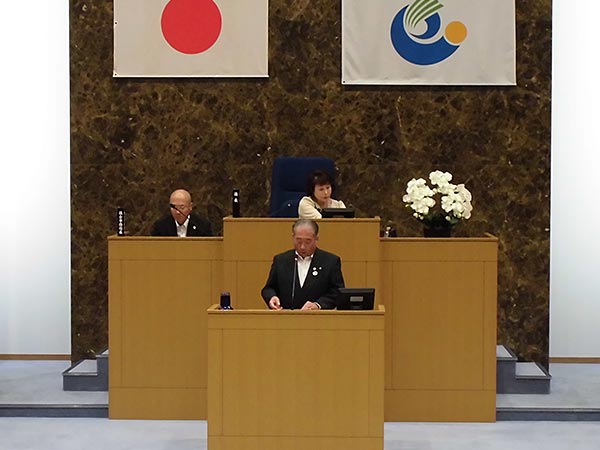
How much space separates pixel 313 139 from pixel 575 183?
2.28 meters

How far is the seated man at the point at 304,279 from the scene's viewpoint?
6836 mm

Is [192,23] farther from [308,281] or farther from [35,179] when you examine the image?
[308,281]

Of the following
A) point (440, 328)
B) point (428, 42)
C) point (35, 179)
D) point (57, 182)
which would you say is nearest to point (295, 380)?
point (440, 328)

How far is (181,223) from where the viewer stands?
8039 millimetres

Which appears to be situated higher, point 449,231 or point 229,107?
point 229,107

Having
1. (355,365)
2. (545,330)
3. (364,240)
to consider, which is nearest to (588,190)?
(545,330)

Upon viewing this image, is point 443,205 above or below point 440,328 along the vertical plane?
above

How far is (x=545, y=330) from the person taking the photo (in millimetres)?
8891

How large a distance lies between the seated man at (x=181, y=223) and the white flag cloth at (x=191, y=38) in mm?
1288

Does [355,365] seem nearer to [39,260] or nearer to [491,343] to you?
[491,343]

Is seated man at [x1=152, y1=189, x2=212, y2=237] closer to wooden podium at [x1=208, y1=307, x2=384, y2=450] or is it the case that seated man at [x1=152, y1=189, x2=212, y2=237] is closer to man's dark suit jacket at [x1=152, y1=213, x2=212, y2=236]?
man's dark suit jacket at [x1=152, y1=213, x2=212, y2=236]

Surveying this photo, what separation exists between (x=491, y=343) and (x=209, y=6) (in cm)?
343

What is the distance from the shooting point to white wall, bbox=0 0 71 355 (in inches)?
365

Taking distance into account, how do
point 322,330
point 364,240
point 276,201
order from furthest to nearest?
point 276,201
point 364,240
point 322,330
